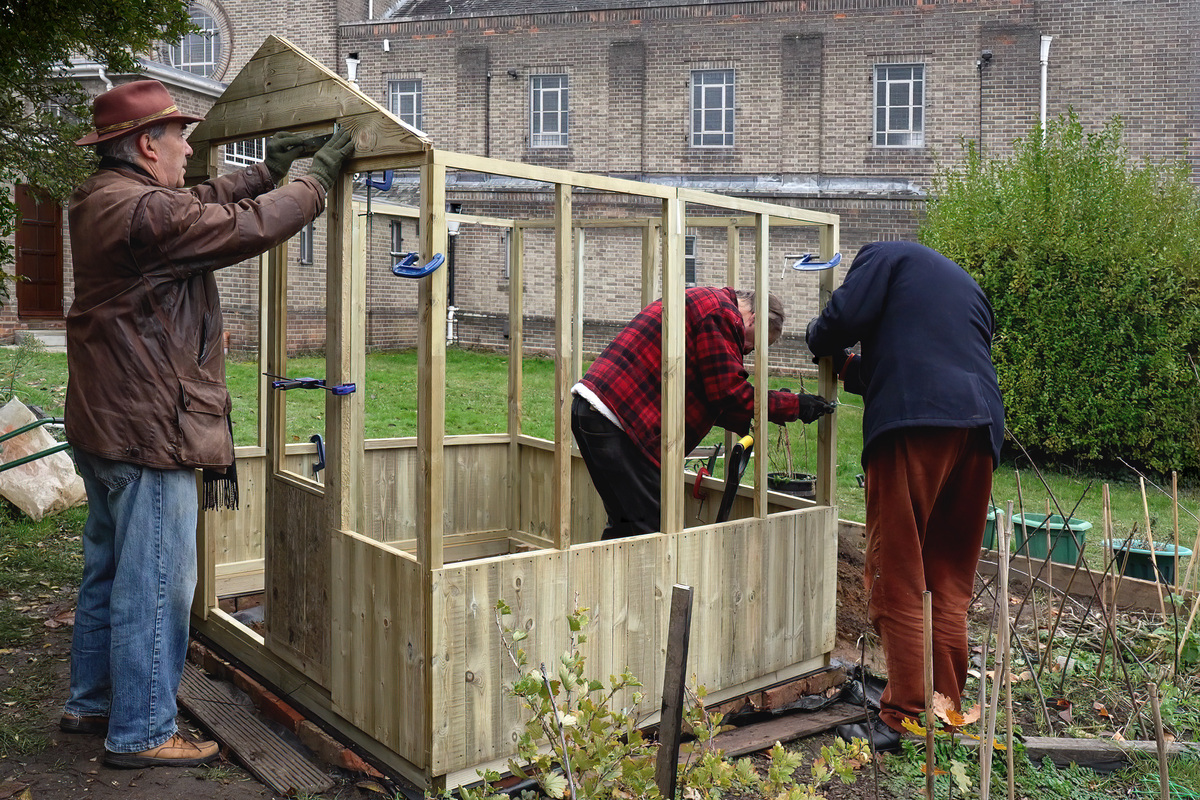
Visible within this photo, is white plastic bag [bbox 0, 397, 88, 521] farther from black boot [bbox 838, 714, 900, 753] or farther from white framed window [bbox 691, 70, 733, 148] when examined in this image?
white framed window [bbox 691, 70, 733, 148]

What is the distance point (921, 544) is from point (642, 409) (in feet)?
4.42

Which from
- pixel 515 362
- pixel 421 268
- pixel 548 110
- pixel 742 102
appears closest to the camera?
pixel 421 268

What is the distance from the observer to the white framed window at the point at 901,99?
20453 millimetres

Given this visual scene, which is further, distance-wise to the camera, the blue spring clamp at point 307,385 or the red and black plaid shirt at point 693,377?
the red and black plaid shirt at point 693,377

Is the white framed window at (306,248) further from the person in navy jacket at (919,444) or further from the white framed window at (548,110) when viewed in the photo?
the person in navy jacket at (919,444)

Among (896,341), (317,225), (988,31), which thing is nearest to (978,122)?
(988,31)

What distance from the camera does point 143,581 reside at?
3.64 metres

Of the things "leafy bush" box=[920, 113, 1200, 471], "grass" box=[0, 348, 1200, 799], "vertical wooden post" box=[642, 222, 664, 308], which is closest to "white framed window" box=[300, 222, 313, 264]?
"grass" box=[0, 348, 1200, 799]

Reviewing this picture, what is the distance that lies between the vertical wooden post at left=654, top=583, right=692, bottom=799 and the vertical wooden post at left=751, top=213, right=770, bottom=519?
2137 millimetres

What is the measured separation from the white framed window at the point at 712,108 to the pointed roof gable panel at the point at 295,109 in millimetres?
17665

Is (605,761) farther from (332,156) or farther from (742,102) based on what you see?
(742,102)

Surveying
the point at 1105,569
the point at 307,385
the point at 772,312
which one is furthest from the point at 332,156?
the point at 1105,569

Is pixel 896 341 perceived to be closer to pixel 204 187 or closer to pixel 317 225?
pixel 204 187

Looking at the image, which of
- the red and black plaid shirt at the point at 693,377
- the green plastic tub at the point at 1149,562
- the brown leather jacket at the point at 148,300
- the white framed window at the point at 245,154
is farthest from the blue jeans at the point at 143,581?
the white framed window at the point at 245,154
